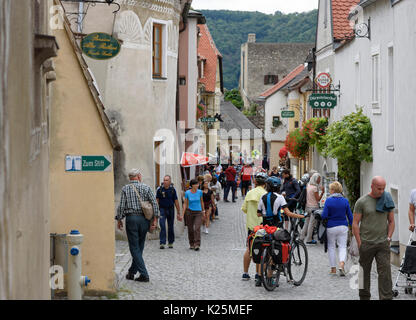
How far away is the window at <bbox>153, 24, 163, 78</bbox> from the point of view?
2075 centimetres

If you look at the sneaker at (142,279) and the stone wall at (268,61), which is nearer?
the sneaker at (142,279)

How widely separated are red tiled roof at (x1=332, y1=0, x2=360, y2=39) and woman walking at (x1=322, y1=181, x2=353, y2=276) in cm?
1595

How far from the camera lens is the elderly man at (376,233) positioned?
9758 mm

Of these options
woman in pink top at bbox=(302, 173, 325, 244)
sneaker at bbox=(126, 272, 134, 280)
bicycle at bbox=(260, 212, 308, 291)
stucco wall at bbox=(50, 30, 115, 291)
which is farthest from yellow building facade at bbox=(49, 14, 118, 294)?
woman in pink top at bbox=(302, 173, 325, 244)

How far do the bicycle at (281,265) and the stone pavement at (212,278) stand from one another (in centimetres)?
15

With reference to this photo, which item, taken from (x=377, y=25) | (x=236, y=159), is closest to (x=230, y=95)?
(x=236, y=159)

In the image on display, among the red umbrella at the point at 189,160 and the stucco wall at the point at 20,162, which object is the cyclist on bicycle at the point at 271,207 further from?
the red umbrella at the point at 189,160

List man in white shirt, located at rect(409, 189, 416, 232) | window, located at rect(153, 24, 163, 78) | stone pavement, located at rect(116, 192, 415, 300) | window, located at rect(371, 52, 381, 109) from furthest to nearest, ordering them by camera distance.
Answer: window, located at rect(153, 24, 163, 78), window, located at rect(371, 52, 381, 109), man in white shirt, located at rect(409, 189, 416, 232), stone pavement, located at rect(116, 192, 415, 300)

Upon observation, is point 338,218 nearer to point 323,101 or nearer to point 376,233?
point 376,233

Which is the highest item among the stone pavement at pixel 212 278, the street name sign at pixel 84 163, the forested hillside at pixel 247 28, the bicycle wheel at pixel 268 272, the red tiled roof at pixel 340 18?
the forested hillside at pixel 247 28

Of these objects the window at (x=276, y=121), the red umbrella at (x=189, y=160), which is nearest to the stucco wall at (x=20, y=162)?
the red umbrella at (x=189, y=160)

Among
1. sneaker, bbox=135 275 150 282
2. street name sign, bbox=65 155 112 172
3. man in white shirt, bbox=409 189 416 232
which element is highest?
street name sign, bbox=65 155 112 172

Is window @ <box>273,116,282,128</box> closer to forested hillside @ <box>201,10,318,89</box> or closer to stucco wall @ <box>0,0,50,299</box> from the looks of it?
stucco wall @ <box>0,0,50,299</box>
